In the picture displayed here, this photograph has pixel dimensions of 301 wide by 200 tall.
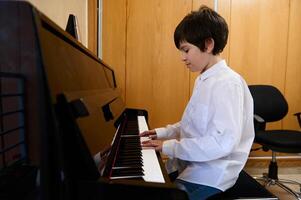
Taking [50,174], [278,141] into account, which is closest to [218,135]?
[50,174]

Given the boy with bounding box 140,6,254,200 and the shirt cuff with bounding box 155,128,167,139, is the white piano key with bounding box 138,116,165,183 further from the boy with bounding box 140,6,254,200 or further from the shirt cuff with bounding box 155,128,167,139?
the shirt cuff with bounding box 155,128,167,139

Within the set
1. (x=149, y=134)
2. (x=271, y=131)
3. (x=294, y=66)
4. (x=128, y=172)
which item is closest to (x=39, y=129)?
(x=128, y=172)

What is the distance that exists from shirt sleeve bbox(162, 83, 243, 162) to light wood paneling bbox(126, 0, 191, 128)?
5.40ft

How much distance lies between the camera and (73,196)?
0.52 m

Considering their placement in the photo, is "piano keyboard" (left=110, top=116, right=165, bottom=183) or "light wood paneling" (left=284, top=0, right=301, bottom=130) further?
"light wood paneling" (left=284, top=0, right=301, bottom=130)

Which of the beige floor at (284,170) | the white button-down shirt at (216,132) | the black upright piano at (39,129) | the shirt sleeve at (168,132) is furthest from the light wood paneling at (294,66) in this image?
the black upright piano at (39,129)

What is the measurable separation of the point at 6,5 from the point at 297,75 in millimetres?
2873

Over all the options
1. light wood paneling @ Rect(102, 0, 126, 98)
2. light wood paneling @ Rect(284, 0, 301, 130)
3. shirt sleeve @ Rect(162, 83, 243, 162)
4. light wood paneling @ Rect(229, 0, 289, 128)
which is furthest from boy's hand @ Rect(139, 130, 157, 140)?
light wood paneling @ Rect(284, 0, 301, 130)

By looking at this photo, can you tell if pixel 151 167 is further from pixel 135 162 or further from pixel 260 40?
pixel 260 40

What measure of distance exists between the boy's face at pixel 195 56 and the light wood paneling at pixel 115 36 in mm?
1465

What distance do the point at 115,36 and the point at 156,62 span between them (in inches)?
17.9

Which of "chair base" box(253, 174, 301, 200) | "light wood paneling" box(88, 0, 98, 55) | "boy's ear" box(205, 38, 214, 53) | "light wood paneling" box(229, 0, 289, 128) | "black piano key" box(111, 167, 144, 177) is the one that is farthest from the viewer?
"light wood paneling" box(229, 0, 289, 128)

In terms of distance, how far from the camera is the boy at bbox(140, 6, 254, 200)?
94 centimetres

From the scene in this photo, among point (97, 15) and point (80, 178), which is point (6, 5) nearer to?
point (80, 178)
